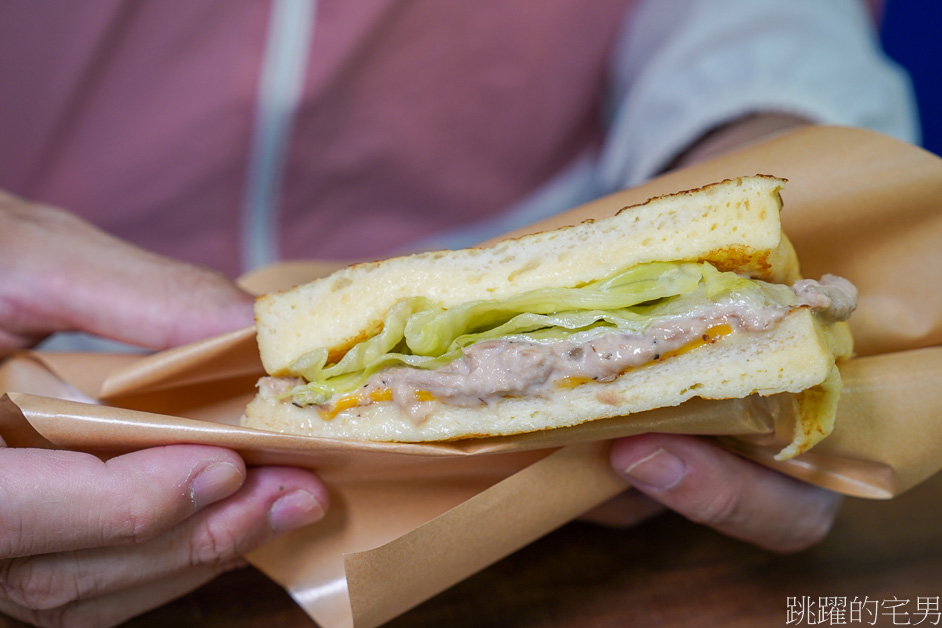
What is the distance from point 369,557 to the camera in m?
1.20

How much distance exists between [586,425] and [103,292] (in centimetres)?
111

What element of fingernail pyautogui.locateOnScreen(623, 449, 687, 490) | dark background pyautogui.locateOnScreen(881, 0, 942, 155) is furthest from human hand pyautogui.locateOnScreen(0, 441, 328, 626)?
dark background pyautogui.locateOnScreen(881, 0, 942, 155)

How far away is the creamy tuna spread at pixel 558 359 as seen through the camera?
44.3 inches

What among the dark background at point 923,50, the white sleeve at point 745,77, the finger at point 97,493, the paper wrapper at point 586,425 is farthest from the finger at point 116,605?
the dark background at point 923,50

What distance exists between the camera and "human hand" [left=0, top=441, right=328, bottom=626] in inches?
44.3

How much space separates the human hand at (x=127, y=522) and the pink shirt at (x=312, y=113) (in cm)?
129

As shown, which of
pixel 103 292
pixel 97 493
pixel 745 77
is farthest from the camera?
pixel 745 77

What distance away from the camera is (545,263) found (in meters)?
1.21

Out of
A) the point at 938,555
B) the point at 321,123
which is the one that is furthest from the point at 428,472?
the point at 321,123

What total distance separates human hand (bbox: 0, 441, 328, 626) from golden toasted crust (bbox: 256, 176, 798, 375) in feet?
0.82

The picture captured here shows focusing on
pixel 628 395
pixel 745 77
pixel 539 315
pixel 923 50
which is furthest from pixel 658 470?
pixel 923 50

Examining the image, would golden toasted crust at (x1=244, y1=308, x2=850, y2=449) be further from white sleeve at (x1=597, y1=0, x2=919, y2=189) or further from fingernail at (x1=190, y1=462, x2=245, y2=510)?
white sleeve at (x1=597, y1=0, x2=919, y2=189)

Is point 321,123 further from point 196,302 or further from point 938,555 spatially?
point 938,555

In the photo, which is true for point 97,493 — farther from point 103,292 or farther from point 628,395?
point 628,395
